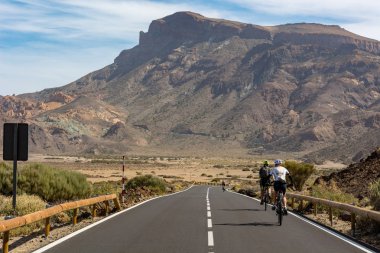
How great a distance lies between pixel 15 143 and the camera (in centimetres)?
1672

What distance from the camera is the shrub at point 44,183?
23219 mm

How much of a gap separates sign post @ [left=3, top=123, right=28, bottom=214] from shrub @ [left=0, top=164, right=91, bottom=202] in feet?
21.3

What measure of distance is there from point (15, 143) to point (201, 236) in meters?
6.29

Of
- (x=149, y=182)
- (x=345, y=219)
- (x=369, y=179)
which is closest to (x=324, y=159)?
(x=149, y=182)

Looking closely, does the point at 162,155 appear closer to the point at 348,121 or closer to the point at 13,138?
the point at 348,121

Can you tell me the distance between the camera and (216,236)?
46.6 feet

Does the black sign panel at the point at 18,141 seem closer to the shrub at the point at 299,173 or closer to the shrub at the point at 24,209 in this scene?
the shrub at the point at 24,209

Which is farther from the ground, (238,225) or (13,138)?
(13,138)

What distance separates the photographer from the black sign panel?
54.7ft

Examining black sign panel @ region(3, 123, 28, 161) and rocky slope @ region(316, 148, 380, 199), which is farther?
rocky slope @ region(316, 148, 380, 199)

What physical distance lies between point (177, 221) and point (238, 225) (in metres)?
2.18

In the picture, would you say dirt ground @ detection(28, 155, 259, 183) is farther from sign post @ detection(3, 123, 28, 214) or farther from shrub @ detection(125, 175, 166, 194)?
sign post @ detection(3, 123, 28, 214)

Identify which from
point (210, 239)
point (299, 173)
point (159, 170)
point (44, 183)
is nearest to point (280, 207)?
point (210, 239)

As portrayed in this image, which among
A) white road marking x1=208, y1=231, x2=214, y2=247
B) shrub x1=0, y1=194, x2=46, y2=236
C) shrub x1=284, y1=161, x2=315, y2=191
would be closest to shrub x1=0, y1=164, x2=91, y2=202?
shrub x1=0, y1=194, x2=46, y2=236
